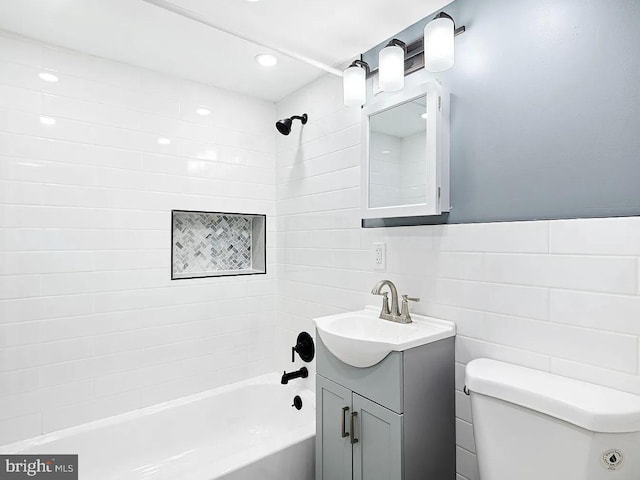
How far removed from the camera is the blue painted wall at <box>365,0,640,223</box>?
1122mm

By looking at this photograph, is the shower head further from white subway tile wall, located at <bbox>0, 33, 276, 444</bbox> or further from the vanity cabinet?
the vanity cabinet

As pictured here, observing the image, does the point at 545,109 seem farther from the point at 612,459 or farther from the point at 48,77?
the point at 48,77

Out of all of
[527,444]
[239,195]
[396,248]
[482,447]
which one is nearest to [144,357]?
[239,195]

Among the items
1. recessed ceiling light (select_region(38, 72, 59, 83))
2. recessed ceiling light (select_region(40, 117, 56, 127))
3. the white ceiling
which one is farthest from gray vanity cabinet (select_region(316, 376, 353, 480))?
recessed ceiling light (select_region(38, 72, 59, 83))

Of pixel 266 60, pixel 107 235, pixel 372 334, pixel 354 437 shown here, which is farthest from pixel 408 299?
pixel 107 235

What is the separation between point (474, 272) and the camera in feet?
4.86

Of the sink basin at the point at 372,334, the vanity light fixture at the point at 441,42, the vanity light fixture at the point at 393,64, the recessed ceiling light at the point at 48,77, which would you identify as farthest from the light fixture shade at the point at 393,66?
the recessed ceiling light at the point at 48,77

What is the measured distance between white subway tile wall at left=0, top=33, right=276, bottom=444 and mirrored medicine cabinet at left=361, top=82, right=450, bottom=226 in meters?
1.07

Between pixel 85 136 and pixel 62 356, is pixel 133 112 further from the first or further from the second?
pixel 62 356

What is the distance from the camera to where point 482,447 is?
47.9 inches

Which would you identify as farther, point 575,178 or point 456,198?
point 456,198

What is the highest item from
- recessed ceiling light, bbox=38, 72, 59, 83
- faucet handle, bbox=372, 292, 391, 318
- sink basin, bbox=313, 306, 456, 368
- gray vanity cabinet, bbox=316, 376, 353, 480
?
recessed ceiling light, bbox=38, 72, 59, 83

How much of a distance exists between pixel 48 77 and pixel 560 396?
2.60m

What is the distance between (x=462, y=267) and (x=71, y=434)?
212cm
